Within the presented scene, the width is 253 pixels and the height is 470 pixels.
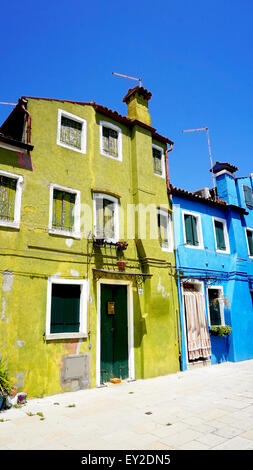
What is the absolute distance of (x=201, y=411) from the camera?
7.11 m

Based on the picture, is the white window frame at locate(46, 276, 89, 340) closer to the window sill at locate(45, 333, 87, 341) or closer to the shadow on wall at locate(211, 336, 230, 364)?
the window sill at locate(45, 333, 87, 341)

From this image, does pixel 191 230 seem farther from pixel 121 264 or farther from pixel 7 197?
pixel 7 197

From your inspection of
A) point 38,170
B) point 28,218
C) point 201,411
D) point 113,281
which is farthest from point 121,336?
point 38,170

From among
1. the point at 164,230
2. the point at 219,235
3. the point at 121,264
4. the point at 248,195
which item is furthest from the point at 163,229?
the point at 248,195

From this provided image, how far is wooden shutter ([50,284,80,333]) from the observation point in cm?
925

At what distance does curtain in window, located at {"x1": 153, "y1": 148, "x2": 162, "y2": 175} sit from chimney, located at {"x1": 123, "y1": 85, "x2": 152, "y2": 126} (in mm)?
1282

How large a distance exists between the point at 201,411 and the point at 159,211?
7781 mm

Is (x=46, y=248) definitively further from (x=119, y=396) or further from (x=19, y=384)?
(x=119, y=396)

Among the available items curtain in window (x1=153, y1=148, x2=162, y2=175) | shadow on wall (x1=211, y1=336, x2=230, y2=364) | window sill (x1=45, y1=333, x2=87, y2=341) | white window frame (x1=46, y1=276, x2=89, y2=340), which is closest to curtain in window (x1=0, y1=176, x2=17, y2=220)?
white window frame (x1=46, y1=276, x2=89, y2=340)

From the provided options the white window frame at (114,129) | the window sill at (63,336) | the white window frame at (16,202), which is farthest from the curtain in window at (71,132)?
the window sill at (63,336)

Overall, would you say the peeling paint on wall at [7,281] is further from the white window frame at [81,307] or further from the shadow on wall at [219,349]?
the shadow on wall at [219,349]

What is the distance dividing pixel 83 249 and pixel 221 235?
8.44 m

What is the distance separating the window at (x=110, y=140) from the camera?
12.0 metres

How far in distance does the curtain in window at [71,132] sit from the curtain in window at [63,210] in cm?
201
